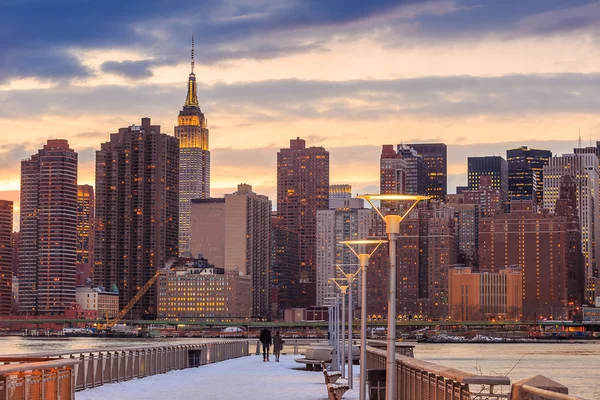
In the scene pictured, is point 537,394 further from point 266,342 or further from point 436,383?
point 266,342

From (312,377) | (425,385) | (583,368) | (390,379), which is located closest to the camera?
(390,379)

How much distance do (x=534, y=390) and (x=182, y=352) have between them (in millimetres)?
41429

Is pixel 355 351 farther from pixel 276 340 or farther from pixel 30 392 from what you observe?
pixel 30 392

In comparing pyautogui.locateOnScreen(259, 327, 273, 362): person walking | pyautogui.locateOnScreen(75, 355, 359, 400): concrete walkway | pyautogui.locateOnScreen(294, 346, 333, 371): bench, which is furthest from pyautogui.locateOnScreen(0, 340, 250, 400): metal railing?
pyautogui.locateOnScreen(294, 346, 333, 371): bench

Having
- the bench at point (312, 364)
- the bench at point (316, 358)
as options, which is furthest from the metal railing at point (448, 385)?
the bench at point (316, 358)

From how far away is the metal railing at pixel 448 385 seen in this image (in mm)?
15070

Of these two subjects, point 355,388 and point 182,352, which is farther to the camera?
point 182,352

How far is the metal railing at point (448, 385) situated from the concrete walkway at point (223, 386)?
19.2 feet

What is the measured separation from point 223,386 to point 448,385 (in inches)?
737

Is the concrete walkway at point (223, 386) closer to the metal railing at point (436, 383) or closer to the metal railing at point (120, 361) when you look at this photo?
the metal railing at point (120, 361)

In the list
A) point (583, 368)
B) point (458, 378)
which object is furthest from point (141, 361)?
point (583, 368)

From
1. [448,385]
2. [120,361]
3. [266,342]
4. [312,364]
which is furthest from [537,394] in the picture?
[266,342]

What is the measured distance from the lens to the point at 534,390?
48.0 feet

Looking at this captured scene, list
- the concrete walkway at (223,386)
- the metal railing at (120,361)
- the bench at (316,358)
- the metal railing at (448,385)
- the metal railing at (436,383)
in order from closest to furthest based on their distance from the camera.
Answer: the metal railing at (448,385)
the metal railing at (436,383)
the metal railing at (120,361)
the concrete walkway at (223,386)
the bench at (316,358)
